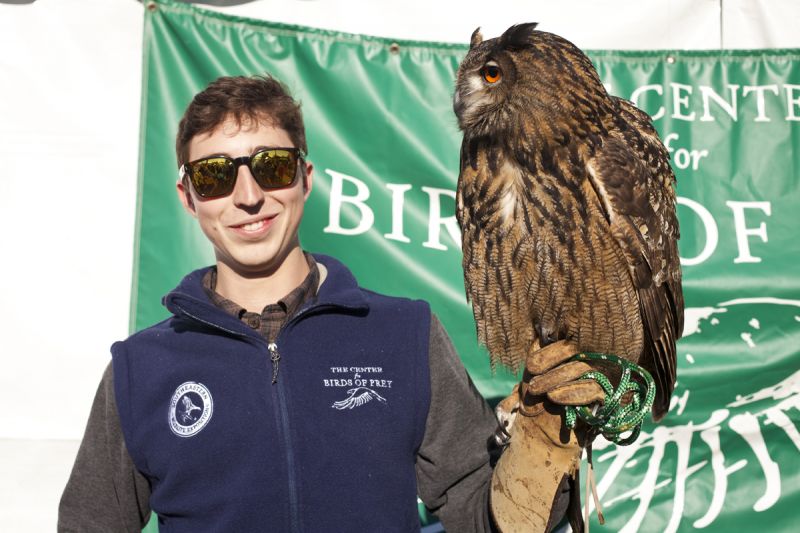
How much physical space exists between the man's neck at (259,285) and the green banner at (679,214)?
4.01 ft

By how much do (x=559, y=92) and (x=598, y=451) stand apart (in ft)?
5.64

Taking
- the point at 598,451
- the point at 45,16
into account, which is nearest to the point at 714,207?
the point at 598,451

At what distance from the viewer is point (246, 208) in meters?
1.86

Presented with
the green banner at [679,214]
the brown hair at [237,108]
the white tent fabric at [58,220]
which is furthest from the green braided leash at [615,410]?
the white tent fabric at [58,220]

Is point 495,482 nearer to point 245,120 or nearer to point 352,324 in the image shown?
point 352,324

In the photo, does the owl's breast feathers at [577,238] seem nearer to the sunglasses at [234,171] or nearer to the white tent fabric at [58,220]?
the sunglasses at [234,171]

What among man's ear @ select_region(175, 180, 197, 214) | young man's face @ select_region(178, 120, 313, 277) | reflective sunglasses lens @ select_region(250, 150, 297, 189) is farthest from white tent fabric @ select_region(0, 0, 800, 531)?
reflective sunglasses lens @ select_region(250, 150, 297, 189)

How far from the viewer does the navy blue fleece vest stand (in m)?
1.77

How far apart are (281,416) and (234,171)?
1.88 feet

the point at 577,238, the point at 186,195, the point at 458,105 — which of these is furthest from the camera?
the point at 458,105

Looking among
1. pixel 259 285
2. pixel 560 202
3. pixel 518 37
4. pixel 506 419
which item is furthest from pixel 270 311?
pixel 518 37

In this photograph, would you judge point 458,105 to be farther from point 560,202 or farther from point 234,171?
point 234,171

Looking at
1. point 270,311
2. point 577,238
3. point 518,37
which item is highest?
point 518,37

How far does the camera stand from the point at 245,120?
190cm
